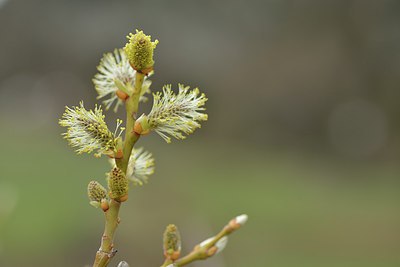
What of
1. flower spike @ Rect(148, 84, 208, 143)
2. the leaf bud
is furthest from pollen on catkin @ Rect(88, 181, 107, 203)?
flower spike @ Rect(148, 84, 208, 143)

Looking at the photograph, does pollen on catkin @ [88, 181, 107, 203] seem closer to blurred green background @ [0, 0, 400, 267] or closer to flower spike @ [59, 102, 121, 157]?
flower spike @ [59, 102, 121, 157]

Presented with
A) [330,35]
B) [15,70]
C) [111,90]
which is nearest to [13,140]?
[15,70]

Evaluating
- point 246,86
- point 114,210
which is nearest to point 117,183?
point 114,210

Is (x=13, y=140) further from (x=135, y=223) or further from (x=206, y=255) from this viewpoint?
(x=206, y=255)

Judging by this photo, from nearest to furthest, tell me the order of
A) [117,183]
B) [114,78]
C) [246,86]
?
[117,183] < [114,78] < [246,86]

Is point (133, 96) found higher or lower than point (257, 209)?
lower

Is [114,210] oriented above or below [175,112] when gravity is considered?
below

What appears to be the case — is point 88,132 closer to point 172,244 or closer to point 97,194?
point 97,194
